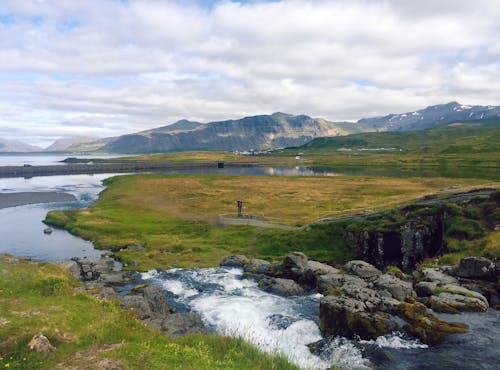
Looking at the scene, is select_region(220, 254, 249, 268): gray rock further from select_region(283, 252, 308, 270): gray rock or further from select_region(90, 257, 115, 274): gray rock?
select_region(90, 257, 115, 274): gray rock

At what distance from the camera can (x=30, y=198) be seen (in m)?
123

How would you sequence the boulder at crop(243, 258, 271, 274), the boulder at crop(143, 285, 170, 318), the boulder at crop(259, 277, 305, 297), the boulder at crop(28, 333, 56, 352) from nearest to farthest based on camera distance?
the boulder at crop(28, 333, 56, 352)
the boulder at crop(143, 285, 170, 318)
the boulder at crop(259, 277, 305, 297)
the boulder at crop(243, 258, 271, 274)

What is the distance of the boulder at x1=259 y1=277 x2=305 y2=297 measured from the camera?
130 ft

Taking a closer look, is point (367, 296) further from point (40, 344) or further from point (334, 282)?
point (40, 344)

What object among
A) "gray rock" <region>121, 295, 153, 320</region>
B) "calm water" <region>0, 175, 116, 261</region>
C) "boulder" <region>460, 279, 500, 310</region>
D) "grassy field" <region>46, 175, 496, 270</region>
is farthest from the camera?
"calm water" <region>0, 175, 116, 261</region>

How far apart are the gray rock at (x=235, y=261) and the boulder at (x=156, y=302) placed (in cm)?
1721

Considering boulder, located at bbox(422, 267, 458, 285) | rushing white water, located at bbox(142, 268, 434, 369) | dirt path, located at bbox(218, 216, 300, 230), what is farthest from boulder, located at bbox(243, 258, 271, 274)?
boulder, located at bbox(422, 267, 458, 285)

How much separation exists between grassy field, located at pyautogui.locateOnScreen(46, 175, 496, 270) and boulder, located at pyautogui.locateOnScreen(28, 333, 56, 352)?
107ft

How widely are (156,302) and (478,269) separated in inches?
1295

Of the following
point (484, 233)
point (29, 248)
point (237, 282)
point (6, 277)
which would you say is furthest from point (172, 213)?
point (484, 233)

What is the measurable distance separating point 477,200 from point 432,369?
1551 inches

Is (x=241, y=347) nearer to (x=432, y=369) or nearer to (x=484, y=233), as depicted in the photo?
(x=432, y=369)

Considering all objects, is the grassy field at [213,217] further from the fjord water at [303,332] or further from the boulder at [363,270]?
the fjord water at [303,332]

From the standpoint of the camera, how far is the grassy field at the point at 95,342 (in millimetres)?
17250
